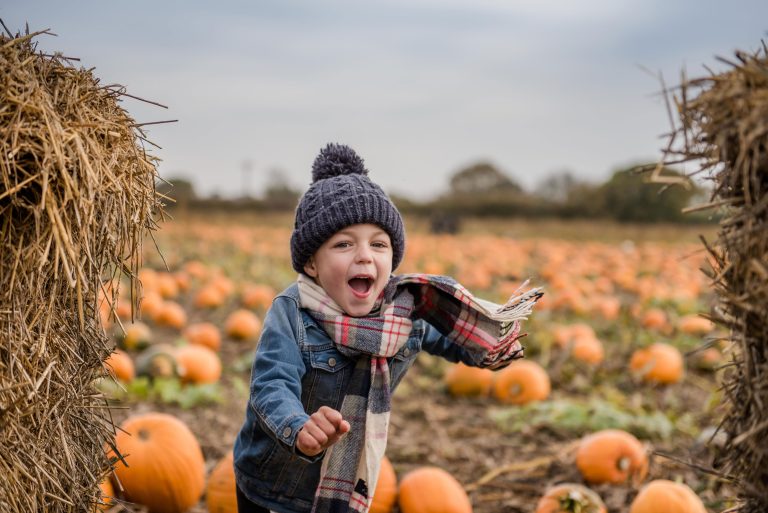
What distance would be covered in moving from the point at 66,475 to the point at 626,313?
8.45m

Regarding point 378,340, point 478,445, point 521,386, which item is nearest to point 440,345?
point 378,340

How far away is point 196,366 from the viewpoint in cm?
625

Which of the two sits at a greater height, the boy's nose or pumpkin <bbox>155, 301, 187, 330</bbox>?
the boy's nose

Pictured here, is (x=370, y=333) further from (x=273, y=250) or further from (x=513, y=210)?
(x=513, y=210)

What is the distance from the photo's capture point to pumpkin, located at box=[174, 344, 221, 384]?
6.23m

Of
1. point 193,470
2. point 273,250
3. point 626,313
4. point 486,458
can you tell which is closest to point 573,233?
point 273,250

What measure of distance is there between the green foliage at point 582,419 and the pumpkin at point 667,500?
4.54 feet

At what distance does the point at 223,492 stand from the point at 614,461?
95.2 inches

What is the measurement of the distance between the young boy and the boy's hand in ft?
1.04

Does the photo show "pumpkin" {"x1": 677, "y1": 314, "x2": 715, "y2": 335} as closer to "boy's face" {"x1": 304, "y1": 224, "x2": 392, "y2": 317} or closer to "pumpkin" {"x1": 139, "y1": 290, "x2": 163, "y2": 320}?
"pumpkin" {"x1": 139, "y1": 290, "x2": 163, "y2": 320}

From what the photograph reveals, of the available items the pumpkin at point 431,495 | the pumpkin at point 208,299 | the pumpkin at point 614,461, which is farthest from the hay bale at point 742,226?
the pumpkin at point 208,299

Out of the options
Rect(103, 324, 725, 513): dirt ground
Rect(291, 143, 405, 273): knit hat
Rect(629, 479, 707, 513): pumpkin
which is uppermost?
Rect(291, 143, 405, 273): knit hat

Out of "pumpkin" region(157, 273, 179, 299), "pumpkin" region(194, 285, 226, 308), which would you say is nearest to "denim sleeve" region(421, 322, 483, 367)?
"pumpkin" region(194, 285, 226, 308)

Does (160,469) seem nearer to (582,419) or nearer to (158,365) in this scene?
(158,365)
